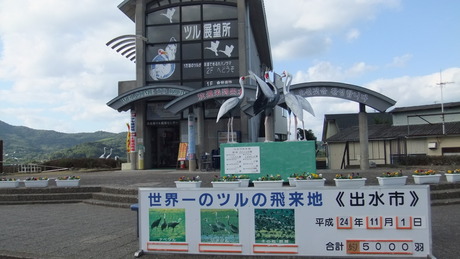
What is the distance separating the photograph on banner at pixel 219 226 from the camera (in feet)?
18.8

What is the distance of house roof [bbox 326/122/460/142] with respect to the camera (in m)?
24.8

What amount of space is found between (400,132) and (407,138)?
240 cm

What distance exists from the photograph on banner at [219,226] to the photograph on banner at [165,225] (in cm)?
37

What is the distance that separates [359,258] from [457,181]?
8056 millimetres

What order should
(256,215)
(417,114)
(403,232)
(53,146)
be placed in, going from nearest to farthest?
(403,232), (256,215), (417,114), (53,146)

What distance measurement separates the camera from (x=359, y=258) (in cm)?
546

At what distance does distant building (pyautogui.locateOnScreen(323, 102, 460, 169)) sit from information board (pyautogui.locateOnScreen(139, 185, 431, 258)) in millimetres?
17526

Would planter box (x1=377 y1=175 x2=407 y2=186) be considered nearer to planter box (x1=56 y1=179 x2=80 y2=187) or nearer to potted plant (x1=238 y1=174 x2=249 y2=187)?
potted plant (x1=238 y1=174 x2=249 y2=187)

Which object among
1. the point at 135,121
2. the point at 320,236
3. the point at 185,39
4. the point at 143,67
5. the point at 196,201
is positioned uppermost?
the point at 185,39

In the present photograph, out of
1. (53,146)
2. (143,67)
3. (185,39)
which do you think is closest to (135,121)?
(143,67)

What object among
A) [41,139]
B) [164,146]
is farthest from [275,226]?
[41,139]

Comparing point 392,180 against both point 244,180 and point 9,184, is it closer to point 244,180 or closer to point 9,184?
point 244,180

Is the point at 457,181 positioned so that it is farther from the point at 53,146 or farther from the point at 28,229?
the point at 53,146

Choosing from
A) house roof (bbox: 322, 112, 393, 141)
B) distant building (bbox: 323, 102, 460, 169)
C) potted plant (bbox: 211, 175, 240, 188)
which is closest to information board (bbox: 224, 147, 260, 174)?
potted plant (bbox: 211, 175, 240, 188)
